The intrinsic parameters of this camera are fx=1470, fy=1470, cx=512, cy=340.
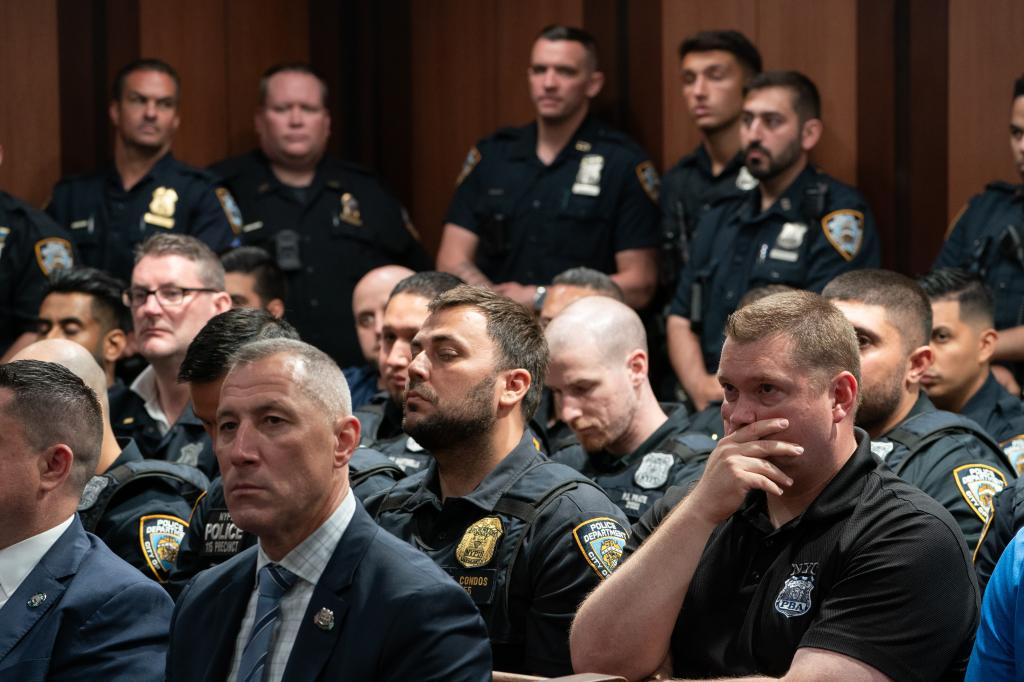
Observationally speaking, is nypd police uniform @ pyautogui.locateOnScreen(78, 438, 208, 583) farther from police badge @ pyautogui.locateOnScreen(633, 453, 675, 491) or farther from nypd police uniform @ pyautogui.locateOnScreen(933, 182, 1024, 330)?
nypd police uniform @ pyautogui.locateOnScreen(933, 182, 1024, 330)

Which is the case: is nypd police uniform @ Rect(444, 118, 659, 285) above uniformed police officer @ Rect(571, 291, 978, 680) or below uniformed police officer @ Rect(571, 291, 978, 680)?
above

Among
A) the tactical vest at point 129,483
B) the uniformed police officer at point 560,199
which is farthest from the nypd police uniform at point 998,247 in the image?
the tactical vest at point 129,483

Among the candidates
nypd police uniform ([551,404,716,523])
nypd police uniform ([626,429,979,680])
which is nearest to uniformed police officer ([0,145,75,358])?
nypd police uniform ([551,404,716,523])

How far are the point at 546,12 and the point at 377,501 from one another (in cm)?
404

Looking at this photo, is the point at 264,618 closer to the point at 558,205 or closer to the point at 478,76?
the point at 558,205

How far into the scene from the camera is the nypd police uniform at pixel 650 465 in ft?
13.0

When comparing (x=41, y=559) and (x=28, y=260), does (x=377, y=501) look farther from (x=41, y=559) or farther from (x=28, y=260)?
(x=28, y=260)

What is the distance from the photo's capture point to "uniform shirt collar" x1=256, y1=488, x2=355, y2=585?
255cm

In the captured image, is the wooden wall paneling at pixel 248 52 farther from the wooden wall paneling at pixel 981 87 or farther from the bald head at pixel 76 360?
the wooden wall paneling at pixel 981 87

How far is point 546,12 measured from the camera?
7.09 metres

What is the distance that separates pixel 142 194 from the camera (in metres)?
6.45

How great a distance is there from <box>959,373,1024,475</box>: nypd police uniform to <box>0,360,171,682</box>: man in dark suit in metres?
2.70

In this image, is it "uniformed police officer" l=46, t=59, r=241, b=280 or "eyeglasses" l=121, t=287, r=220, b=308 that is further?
"uniformed police officer" l=46, t=59, r=241, b=280

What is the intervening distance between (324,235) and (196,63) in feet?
3.92
